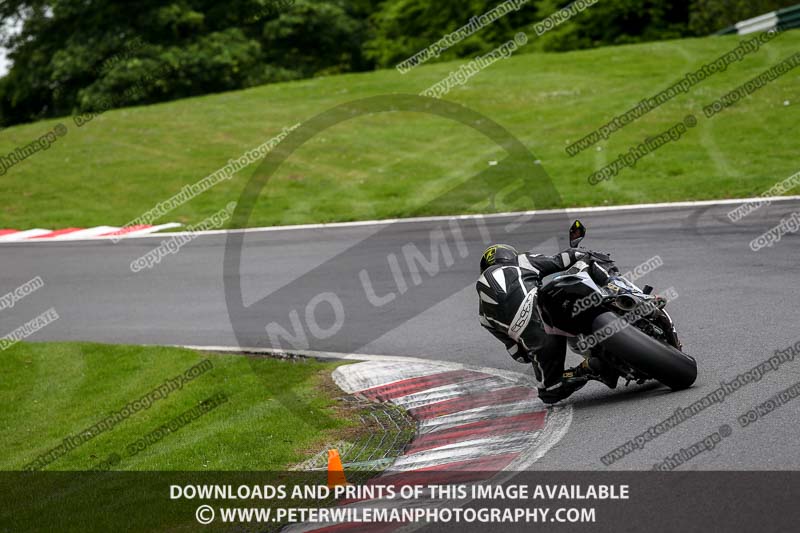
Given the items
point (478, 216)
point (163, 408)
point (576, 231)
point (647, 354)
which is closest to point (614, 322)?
point (647, 354)

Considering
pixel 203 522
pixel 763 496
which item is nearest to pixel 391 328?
pixel 203 522

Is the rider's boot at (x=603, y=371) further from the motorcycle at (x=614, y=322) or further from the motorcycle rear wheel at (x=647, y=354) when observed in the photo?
Answer: the motorcycle rear wheel at (x=647, y=354)

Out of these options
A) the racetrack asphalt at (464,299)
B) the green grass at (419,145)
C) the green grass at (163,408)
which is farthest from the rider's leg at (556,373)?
the green grass at (419,145)

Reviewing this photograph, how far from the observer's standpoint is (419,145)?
26578 mm

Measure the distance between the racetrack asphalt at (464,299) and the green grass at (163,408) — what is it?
1.02 m

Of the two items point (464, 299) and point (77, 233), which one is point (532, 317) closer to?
point (464, 299)

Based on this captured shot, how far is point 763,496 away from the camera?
5.36m

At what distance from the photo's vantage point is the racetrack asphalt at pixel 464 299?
6.98 metres

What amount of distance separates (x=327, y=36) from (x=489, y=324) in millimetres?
39527

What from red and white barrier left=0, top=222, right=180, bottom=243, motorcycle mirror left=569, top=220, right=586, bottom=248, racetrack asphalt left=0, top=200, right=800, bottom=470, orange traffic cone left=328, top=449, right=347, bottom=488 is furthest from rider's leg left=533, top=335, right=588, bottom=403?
red and white barrier left=0, top=222, right=180, bottom=243

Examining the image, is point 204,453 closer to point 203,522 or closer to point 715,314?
point 203,522

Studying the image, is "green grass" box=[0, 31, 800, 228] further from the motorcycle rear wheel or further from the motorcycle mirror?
the motorcycle mirror

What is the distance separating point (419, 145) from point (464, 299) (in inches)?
551

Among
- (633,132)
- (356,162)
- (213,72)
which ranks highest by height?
(213,72)
